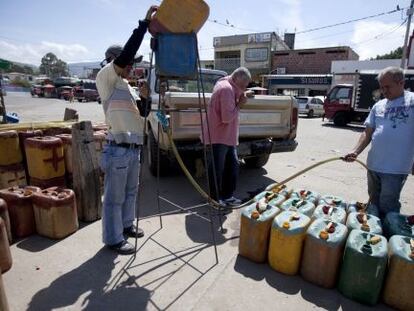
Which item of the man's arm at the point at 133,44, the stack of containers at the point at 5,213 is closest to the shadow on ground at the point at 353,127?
the man's arm at the point at 133,44

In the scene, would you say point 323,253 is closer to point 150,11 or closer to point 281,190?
point 281,190

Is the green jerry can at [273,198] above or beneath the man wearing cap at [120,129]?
beneath

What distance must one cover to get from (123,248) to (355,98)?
47.5 feet

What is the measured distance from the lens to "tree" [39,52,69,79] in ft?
320

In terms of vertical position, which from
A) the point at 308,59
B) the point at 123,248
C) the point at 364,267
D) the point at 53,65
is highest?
the point at 53,65

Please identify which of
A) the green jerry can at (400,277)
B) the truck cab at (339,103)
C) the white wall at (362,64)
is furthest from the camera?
the white wall at (362,64)

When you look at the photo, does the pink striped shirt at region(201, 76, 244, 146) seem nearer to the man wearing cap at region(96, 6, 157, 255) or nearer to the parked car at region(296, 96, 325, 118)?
the man wearing cap at region(96, 6, 157, 255)

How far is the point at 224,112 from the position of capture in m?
3.88

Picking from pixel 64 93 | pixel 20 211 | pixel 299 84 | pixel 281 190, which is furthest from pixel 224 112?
pixel 64 93

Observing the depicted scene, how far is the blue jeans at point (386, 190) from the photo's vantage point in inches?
122

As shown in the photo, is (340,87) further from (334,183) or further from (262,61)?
(262,61)

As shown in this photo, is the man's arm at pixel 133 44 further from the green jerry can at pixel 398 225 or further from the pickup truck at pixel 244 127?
the green jerry can at pixel 398 225

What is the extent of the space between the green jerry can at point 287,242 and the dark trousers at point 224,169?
130 centimetres

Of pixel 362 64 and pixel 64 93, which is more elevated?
pixel 362 64
